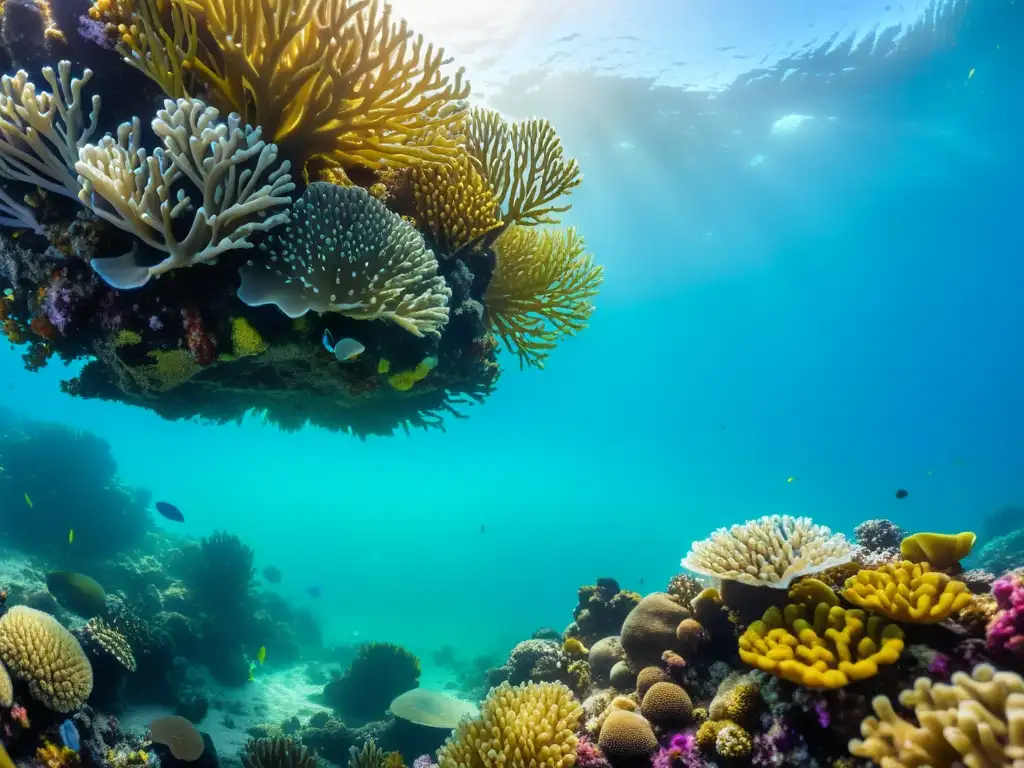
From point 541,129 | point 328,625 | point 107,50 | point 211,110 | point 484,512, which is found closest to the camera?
point 211,110

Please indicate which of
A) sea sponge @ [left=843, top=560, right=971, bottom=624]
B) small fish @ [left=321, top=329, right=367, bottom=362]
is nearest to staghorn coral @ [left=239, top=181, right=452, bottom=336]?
small fish @ [left=321, top=329, right=367, bottom=362]

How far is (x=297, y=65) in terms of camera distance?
4172 mm

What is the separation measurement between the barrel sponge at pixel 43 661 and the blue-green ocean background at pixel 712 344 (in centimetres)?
1744

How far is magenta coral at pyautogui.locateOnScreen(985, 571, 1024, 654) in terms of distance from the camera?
3146mm

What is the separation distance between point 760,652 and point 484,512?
6236 inches

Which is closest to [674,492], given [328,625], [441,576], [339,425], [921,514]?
[921,514]

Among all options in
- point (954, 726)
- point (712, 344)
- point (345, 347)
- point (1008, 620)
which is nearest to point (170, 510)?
point (345, 347)

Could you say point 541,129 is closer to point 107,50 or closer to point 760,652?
point 107,50

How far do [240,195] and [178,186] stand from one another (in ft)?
2.46

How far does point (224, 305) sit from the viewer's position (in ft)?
15.5

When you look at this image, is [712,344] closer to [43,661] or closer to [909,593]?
[909,593]

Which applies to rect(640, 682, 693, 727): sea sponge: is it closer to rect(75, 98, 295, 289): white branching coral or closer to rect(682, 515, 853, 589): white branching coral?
rect(682, 515, 853, 589): white branching coral

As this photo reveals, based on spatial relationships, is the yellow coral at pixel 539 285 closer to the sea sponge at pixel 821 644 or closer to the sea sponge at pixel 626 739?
the sea sponge at pixel 821 644

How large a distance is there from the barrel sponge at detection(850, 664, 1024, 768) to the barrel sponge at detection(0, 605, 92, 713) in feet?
20.6
